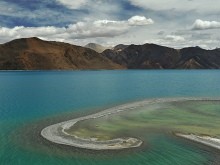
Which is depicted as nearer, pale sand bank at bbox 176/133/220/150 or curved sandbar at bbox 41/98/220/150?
curved sandbar at bbox 41/98/220/150

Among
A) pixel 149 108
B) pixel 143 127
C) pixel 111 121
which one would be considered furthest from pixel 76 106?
pixel 143 127

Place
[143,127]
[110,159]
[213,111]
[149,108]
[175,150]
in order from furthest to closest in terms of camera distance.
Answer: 1. [149,108]
2. [213,111]
3. [143,127]
4. [175,150]
5. [110,159]

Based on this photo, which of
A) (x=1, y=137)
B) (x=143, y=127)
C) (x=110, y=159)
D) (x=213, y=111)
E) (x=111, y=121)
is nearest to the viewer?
(x=110, y=159)

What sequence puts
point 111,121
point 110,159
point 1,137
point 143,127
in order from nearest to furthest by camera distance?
point 110,159 → point 1,137 → point 143,127 → point 111,121

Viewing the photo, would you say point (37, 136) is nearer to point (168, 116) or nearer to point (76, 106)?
point (168, 116)

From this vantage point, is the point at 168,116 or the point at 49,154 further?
the point at 168,116

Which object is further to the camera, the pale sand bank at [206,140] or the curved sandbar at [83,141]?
the pale sand bank at [206,140]

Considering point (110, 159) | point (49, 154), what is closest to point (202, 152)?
point (110, 159)

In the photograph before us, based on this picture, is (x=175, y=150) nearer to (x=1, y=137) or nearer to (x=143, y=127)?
(x=143, y=127)

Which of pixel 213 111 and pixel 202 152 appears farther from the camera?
pixel 213 111
